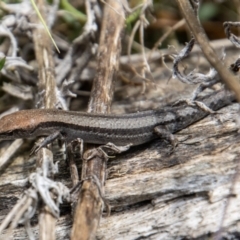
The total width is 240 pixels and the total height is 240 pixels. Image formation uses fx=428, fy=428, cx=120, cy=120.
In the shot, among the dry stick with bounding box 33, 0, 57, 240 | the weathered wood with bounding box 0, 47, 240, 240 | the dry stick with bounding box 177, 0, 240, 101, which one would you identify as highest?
the dry stick with bounding box 33, 0, 57, 240

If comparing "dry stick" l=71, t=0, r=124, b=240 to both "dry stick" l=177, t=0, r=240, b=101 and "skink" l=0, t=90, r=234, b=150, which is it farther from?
"dry stick" l=177, t=0, r=240, b=101

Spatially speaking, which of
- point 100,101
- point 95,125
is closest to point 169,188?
point 95,125

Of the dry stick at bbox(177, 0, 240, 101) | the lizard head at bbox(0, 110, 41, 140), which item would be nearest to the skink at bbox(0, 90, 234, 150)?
the lizard head at bbox(0, 110, 41, 140)

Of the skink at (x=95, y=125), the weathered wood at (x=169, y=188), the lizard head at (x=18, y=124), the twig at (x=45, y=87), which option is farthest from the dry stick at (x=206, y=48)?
the lizard head at (x=18, y=124)

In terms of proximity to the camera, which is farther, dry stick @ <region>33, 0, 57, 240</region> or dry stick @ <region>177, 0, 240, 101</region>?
dry stick @ <region>33, 0, 57, 240</region>

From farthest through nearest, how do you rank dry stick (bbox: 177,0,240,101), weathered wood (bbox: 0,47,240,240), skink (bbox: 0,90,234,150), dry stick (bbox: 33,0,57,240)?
skink (bbox: 0,90,234,150) < dry stick (bbox: 33,0,57,240) < weathered wood (bbox: 0,47,240,240) < dry stick (bbox: 177,0,240,101)

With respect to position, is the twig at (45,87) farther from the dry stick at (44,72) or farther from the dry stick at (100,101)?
the dry stick at (100,101)

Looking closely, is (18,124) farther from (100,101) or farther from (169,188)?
(169,188)
